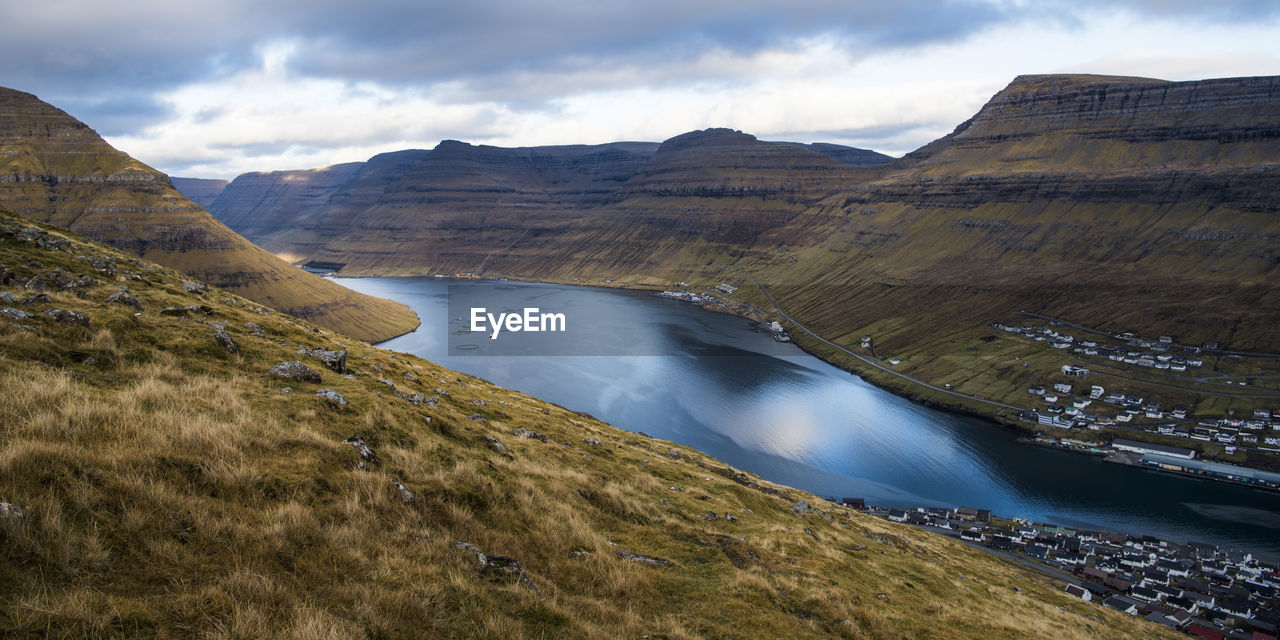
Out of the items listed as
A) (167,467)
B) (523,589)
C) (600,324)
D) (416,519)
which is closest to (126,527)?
(167,467)

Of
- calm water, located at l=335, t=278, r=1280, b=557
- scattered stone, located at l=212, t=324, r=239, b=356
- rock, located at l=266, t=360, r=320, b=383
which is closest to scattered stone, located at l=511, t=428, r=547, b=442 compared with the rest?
rock, located at l=266, t=360, r=320, b=383

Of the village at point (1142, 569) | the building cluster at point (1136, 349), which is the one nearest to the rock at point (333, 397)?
the village at point (1142, 569)

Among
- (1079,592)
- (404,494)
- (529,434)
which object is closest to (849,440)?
(1079,592)

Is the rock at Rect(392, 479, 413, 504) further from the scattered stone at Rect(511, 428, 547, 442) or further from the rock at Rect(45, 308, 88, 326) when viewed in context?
the scattered stone at Rect(511, 428, 547, 442)

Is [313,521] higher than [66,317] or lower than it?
lower

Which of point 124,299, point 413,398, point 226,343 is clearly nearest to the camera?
point 226,343

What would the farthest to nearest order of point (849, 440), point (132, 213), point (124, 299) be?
1. point (132, 213)
2. point (849, 440)
3. point (124, 299)

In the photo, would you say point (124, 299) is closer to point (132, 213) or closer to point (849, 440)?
point (849, 440)

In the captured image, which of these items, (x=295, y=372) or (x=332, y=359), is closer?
(x=295, y=372)
